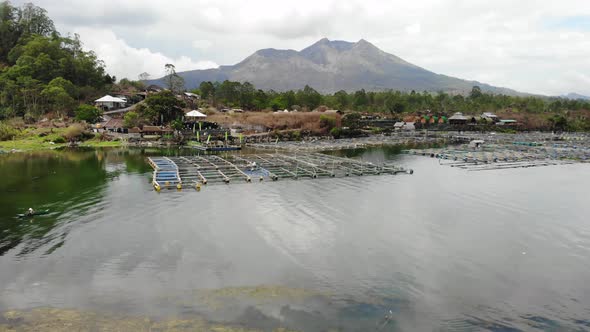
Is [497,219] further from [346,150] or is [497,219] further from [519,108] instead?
[519,108]

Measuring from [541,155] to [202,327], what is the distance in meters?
50.3

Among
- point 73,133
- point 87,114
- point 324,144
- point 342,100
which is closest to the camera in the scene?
point 73,133

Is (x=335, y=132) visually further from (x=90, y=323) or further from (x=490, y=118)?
(x=90, y=323)

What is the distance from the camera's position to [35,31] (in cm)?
8856

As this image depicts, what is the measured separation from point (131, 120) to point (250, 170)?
36.3 m

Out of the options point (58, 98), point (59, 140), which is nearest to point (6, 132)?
point (59, 140)

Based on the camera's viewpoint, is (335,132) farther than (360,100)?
No

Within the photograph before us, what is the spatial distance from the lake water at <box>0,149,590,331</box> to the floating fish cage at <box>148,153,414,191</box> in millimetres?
2350

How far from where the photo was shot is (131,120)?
61719 mm

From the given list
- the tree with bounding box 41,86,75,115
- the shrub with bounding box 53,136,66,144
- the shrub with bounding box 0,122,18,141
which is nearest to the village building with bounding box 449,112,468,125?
the shrub with bounding box 53,136,66,144

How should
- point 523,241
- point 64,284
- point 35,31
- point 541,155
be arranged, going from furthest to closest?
point 35,31 < point 541,155 < point 523,241 < point 64,284

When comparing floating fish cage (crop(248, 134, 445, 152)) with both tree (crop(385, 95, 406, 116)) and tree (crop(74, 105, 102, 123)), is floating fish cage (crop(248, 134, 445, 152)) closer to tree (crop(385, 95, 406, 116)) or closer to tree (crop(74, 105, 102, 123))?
tree (crop(74, 105, 102, 123))

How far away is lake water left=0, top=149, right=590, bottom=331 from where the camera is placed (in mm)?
11531

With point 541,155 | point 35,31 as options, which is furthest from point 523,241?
point 35,31
